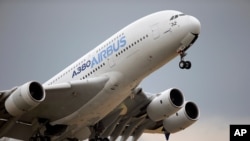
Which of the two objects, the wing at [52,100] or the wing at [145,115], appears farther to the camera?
the wing at [145,115]

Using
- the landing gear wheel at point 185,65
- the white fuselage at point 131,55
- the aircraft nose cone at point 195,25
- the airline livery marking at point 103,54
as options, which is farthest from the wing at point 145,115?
the aircraft nose cone at point 195,25

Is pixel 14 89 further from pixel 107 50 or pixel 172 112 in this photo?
pixel 172 112

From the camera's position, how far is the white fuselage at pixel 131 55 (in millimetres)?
30562

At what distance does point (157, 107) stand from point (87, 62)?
4250mm

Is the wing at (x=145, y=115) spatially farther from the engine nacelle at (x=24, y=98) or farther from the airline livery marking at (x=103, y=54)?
the engine nacelle at (x=24, y=98)

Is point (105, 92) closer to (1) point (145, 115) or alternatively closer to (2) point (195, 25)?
(2) point (195, 25)

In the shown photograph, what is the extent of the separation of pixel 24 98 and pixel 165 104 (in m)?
7.33

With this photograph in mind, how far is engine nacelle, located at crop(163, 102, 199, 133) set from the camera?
36.7 m

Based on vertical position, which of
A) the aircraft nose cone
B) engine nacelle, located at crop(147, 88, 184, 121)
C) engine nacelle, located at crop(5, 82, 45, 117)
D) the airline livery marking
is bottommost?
engine nacelle, located at crop(5, 82, 45, 117)

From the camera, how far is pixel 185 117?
36.7 m

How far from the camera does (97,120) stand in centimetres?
3281

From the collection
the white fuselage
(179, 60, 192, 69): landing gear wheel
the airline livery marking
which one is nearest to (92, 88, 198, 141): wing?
the white fuselage

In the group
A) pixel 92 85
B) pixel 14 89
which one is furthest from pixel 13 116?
pixel 92 85

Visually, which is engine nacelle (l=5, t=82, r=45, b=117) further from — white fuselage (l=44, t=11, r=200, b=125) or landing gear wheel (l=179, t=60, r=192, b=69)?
landing gear wheel (l=179, t=60, r=192, b=69)
